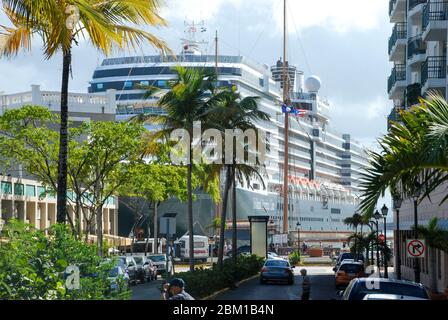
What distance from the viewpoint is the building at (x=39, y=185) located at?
64.0 metres

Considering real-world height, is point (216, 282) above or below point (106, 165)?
below

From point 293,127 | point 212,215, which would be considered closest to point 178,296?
point 212,215

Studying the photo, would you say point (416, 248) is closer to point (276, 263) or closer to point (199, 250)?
point (276, 263)

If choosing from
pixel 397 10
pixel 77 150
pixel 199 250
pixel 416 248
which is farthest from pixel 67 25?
pixel 199 250

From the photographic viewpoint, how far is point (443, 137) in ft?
48.9

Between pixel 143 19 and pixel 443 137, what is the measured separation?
573cm

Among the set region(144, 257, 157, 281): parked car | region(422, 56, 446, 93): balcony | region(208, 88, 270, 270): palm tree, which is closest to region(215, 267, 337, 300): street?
region(208, 88, 270, 270): palm tree

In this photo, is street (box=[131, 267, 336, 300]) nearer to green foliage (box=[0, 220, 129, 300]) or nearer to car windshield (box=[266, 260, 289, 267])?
car windshield (box=[266, 260, 289, 267])

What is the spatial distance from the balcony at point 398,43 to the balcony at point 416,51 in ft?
17.9

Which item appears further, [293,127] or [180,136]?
[293,127]

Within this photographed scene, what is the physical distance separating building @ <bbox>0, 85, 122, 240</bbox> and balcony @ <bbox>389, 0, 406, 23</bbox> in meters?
22.5

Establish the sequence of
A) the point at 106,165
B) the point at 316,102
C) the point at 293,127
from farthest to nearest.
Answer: the point at 316,102
the point at 293,127
the point at 106,165

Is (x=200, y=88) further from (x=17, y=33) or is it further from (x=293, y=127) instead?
(x=293, y=127)

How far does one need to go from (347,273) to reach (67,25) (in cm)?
2939
